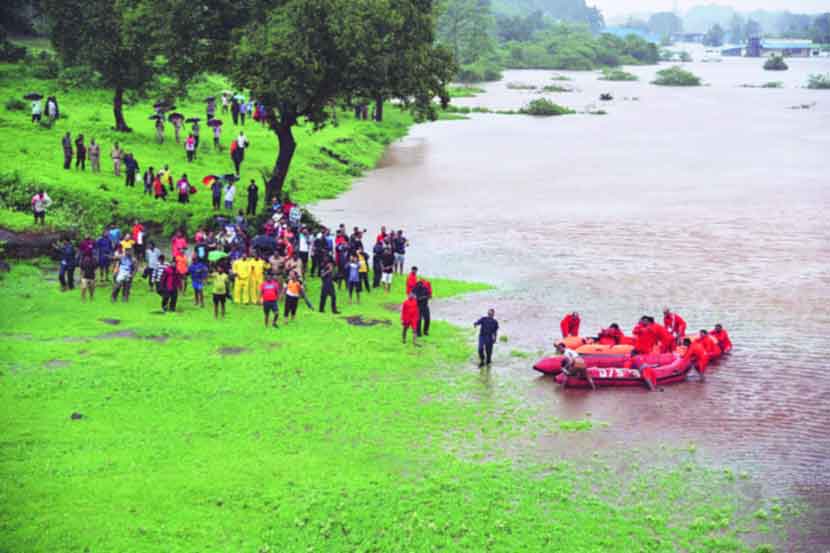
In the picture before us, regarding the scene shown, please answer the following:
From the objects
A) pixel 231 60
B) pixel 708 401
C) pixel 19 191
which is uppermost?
pixel 231 60

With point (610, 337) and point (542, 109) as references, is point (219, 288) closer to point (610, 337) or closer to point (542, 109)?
point (610, 337)

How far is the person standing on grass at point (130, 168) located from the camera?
35812 mm

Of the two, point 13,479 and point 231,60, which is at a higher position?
point 231,60

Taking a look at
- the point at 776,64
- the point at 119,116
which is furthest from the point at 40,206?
the point at 776,64

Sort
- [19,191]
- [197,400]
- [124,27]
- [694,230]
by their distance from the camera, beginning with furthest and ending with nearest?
[694,230]
[124,27]
[19,191]
[197,400]

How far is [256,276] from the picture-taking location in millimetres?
25547

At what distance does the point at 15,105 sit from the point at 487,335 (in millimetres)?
29964

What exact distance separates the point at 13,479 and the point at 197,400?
4.18m

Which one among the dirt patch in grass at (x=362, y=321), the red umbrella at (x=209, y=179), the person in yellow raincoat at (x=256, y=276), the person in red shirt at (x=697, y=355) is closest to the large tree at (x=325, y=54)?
the red umbrella at (x=209, y=179)

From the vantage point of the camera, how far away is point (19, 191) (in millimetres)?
32375

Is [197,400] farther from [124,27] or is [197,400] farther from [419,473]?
[124,27]

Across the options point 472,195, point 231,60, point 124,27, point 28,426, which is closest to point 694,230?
point 472,195

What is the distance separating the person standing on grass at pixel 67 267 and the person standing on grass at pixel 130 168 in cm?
1070

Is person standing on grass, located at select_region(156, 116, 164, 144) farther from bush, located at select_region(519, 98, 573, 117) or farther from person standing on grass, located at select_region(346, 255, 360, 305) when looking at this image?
bush, located at select_region(519, 98, 573, 117)
